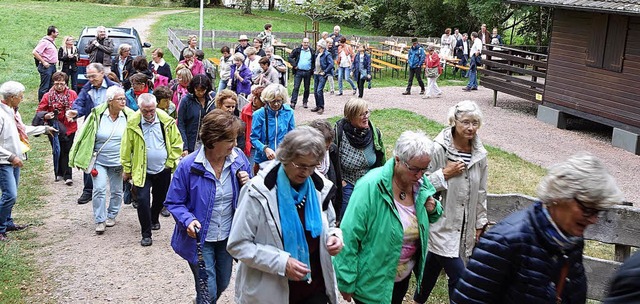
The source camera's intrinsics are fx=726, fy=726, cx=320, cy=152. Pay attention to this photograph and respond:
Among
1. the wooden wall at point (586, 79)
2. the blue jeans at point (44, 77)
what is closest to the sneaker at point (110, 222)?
the blue jeans at point (44, 77)

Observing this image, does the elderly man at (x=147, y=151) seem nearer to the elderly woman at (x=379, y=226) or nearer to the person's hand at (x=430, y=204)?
the elderly woman at (x=379, y=226)

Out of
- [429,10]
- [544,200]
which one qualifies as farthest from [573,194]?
[429,10]

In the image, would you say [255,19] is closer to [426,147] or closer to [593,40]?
[593,40]

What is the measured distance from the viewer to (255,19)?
→ 47531 mm

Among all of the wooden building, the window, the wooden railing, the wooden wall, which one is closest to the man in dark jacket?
the wooden building

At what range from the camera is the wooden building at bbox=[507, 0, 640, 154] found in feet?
53.8

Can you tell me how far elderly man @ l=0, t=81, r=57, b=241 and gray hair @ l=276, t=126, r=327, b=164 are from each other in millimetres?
5057

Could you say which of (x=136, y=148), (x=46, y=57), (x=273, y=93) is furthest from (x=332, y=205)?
(x=46, y=57)

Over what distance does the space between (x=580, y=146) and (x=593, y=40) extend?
2.93 m

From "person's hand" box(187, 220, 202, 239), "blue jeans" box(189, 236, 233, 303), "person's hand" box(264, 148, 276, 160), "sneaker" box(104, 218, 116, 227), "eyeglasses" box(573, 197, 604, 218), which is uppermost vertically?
"eyeglasses" box(573, 197, 604, 218)

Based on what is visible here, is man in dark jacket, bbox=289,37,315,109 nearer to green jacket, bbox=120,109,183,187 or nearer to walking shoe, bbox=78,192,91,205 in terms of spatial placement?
walking shoe, bbox=78,192,91,205

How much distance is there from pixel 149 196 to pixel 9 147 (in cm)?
168

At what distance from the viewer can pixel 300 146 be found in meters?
4.19

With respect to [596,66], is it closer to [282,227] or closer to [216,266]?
[216,266]
